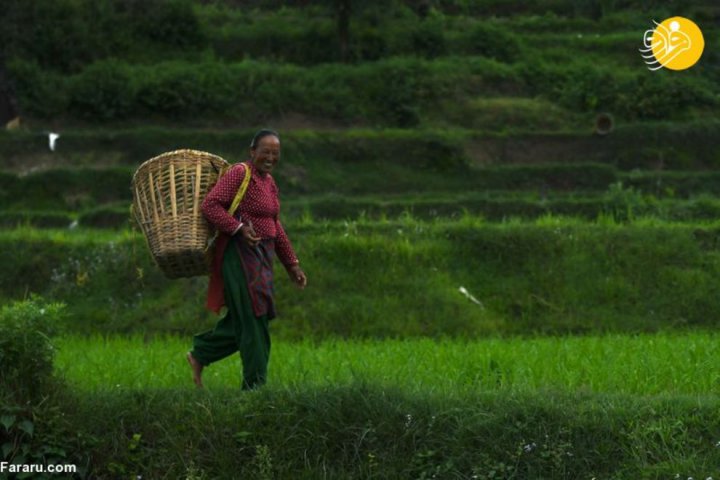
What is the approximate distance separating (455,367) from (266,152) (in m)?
2.28

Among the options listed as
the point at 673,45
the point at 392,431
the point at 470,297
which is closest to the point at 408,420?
the point at 392,431

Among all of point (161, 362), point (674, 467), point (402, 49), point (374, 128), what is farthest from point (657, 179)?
point (674, 467)

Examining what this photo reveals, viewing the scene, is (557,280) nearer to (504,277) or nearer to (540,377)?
(504,277)

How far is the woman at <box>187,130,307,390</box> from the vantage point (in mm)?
6402

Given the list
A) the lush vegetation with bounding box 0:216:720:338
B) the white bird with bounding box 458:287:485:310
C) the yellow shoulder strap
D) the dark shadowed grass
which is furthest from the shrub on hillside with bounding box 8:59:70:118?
the dark shadowed grass

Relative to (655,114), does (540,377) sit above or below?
above

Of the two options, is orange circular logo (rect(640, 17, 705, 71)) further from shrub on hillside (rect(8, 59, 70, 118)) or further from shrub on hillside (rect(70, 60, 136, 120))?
shrub on hillside (rect(8, 59, 70, 118))

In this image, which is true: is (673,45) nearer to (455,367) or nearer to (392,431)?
(455,367)

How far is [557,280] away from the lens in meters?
12.9

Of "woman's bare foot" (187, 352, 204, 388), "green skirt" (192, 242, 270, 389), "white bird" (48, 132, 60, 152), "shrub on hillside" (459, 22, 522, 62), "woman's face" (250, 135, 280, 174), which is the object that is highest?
"woman's face" (250, 135, 280, 174)

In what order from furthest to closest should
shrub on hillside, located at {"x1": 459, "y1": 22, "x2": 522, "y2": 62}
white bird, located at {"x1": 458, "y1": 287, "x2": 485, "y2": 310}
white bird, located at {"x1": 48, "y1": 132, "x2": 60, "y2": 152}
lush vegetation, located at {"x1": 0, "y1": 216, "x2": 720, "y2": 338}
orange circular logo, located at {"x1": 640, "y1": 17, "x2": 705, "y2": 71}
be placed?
1. shrub on hillside, located at {"x1": 459, "y1": 22, "x2": 522, "y2": 62}
2. orange circular logo, located at {"x1": 640, "y1": 17, "x2": 705, "y2": 71}
3. white bird, located at {"x1": 48, "y1": 132, "x2": 60, "y2": 152}
4. white bird, located at {"x1": 458, "y1": 287, "x2": 485, "y2": 310}
5. lush vegetation, located at {"x1": 0, "y1": 216, "x2": 720, "y2": 338}

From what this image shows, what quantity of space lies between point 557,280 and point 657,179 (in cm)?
1140

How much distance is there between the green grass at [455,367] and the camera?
262 inches

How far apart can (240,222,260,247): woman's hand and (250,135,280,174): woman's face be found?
388mm
